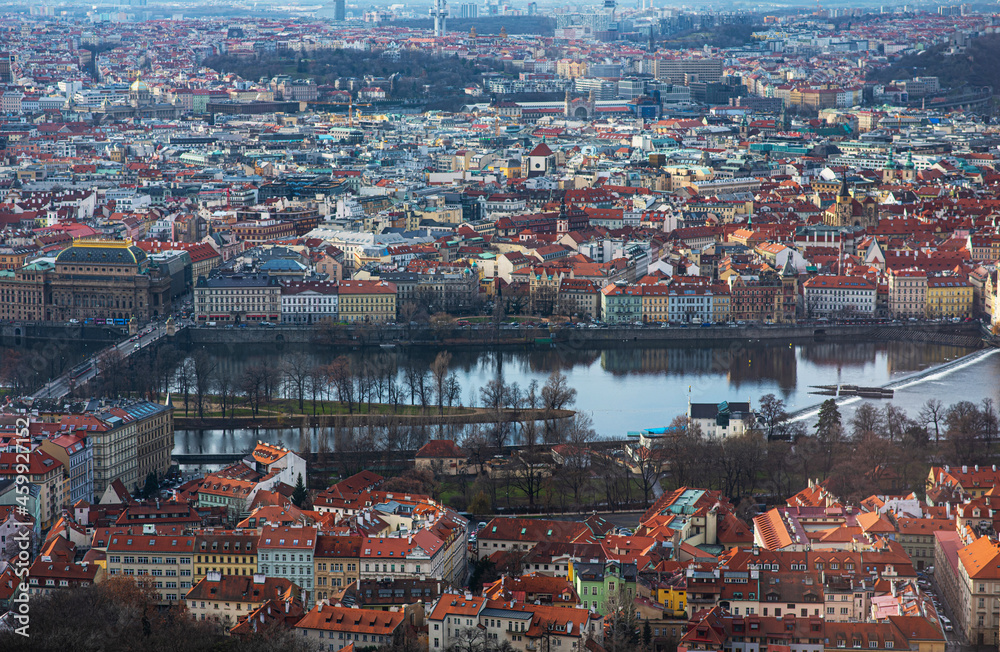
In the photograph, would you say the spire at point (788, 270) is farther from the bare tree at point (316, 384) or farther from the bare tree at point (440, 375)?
the bare tree at point (316, 384)

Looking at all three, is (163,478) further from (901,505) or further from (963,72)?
(963,72)

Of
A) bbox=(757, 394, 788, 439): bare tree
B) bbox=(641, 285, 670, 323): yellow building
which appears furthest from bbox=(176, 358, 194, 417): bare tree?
bbox=(641, 285, 670, 323): yellow building

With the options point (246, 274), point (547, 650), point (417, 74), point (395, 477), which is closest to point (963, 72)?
point (417, 74)

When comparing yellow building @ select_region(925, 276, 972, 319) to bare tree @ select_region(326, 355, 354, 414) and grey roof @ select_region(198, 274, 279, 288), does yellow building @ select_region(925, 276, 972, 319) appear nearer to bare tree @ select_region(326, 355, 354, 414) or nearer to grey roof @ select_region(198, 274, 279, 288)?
bare tree @ select_region(326, 355, 354, 414)

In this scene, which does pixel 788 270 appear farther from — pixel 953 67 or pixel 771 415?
pixel 953 67

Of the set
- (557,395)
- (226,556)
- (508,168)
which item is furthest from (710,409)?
(508,168)

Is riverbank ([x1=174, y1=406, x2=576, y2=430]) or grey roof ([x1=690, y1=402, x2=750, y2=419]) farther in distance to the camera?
riverbank ([x1=174, y1=406, x2=576, y2=430])
